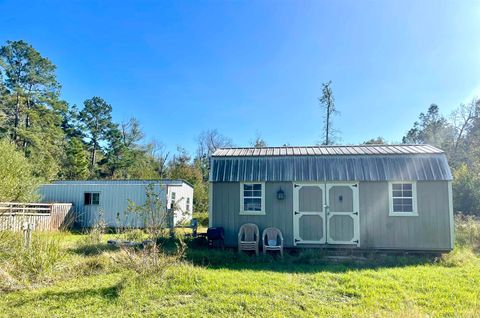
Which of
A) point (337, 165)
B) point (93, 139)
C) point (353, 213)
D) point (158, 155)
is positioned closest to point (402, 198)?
point (353, 213)

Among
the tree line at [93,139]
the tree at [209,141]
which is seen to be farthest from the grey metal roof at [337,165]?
the tree at [209,141]

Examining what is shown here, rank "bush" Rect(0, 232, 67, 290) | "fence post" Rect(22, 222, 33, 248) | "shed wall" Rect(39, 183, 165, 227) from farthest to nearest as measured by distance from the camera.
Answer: "shed wall" Rect(39, 183, 165, 227)
"fence post" Rect(22, 222, 33, 248)
"bush" Rect(0, 232, 67, 290)

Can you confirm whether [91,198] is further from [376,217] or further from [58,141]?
[376,217]

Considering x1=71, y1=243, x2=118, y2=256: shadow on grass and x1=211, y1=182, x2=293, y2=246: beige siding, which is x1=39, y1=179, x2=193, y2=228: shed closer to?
x1=71, y1=243, x2=118, y2=256: shadow on grass

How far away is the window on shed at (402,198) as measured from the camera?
8992mm

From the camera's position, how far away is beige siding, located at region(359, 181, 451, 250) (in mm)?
8789

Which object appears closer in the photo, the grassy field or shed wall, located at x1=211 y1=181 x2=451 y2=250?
the grassy field

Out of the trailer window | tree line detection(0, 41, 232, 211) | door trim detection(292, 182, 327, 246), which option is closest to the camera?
door trim detection(292, 182, 327, 246)

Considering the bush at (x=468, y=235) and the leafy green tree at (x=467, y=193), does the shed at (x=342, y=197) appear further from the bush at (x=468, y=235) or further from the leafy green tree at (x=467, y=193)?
the leafy green tree at (x=467, y=193)

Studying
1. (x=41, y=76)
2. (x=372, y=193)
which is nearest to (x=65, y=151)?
(x=41, y=76)

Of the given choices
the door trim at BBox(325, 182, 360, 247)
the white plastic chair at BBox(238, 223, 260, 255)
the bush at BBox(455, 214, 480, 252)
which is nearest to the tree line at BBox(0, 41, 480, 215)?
the bush at BBox(455, 214, 480, 252)

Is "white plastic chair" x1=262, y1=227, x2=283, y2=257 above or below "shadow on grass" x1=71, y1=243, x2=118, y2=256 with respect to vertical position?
above

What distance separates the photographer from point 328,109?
78.5ft

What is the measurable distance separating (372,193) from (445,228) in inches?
87.2
